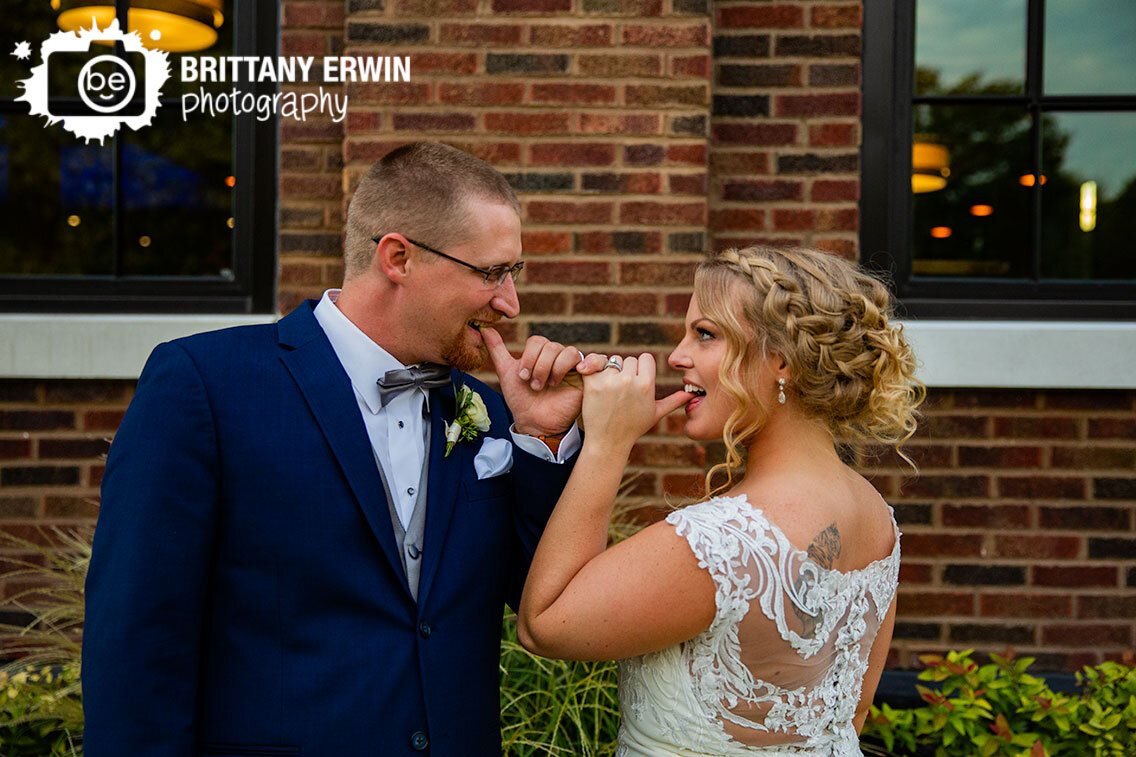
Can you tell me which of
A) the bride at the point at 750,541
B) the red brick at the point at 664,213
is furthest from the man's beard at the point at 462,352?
the red brick at the point at 664,213

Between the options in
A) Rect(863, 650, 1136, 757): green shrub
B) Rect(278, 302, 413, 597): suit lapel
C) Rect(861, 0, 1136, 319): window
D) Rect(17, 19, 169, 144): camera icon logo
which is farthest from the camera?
Rect(17, 19, 169, 144): camera icon logo

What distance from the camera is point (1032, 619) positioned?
3.90m

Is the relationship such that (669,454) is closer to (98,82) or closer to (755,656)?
(755,656)

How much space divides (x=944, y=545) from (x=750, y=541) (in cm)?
237

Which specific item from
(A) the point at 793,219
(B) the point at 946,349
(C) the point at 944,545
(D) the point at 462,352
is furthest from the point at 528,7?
(C) the point at 944,545

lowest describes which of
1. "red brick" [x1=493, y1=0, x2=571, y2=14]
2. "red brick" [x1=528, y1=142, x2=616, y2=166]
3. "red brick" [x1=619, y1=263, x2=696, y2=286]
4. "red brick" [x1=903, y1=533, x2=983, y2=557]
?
"red brick" [x1=903, y1=533, x2=983, y2=557]

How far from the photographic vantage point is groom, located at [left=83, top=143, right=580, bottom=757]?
1.73 meters

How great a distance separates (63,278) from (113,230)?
0.30 meters

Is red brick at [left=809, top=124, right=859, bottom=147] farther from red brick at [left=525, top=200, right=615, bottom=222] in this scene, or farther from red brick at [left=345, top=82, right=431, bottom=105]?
red brick at [left=345, top=82, right=431, bottom=105]

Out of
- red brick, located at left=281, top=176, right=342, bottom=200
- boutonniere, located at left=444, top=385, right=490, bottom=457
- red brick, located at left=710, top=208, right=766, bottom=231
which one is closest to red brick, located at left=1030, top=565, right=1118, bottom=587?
red brick, located at left=710, top=208, right=766, bottom=231

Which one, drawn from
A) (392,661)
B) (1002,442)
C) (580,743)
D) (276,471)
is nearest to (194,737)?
(392,661)

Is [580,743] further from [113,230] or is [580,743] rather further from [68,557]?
[113,230]

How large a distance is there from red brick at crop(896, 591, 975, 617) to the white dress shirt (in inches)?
93.6

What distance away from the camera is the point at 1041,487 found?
12.8 ft
